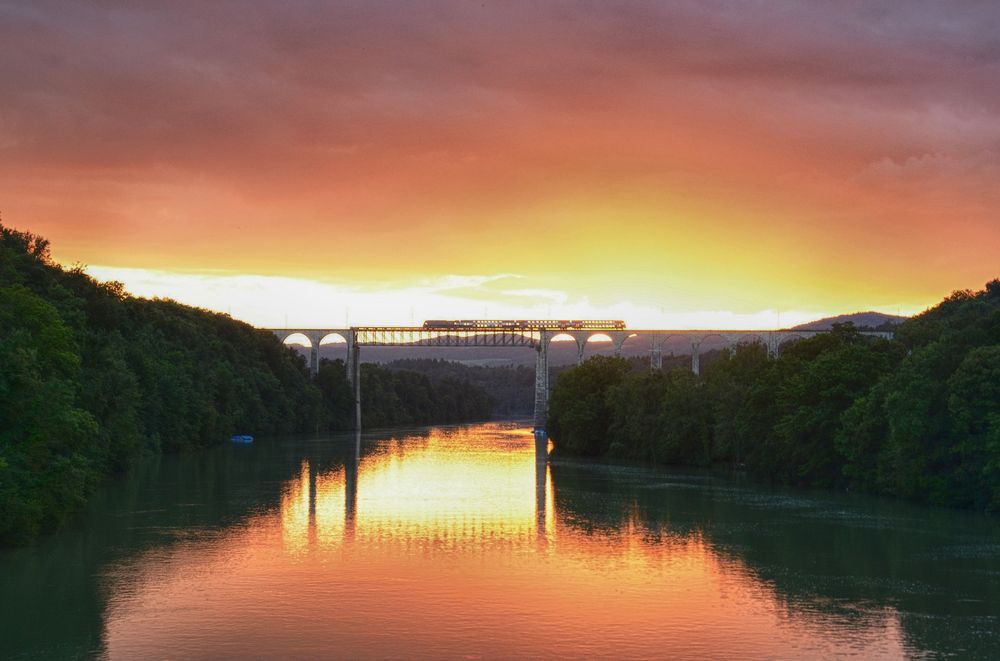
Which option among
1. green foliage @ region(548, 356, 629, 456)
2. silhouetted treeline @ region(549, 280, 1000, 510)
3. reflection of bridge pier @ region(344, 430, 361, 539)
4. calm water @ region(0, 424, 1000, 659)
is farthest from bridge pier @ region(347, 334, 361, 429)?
calm water @ region(0, 424, 1000, 659)

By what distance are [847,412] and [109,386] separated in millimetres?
43330

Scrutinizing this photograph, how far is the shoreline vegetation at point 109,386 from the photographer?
137 feet

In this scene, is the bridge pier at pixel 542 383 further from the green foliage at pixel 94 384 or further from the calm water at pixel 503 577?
the calm water at pixel 503 577

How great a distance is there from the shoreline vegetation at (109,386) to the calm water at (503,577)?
298cm

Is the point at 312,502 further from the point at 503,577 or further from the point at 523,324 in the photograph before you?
the point at 523,324

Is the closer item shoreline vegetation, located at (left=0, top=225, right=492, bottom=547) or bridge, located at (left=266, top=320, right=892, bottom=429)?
shoreline vegetation, located at (left=0, top=225, right=492, bottom=547)

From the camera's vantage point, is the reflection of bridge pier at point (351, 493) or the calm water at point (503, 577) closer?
the calm water at point (503, 577)

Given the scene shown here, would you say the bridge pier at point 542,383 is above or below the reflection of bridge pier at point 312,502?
above

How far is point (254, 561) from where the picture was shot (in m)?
41.2

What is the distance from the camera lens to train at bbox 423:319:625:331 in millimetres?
171125

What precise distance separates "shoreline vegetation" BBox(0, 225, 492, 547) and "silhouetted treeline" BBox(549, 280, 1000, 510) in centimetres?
3846

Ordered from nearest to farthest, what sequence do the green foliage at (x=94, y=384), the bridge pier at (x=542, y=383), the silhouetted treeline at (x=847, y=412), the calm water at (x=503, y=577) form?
the calm water at (x=503, y=577)
the green foliage at (x=94, y=384)
the silhouetted treeline at (x=847, y=412)
the bridge pier at (x=542, y=383)

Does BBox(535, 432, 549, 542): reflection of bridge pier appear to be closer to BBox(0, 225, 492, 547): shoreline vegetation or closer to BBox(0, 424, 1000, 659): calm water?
BBox(0, 424, 1000, 659): calm water

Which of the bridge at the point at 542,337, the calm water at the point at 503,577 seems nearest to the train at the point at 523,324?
the bridge at the point at 542,337
